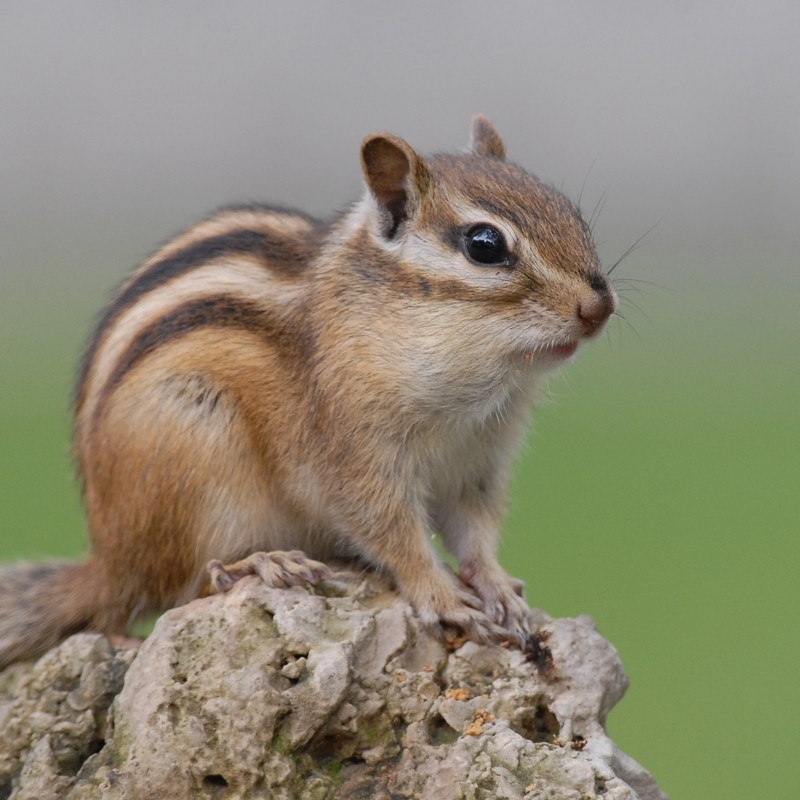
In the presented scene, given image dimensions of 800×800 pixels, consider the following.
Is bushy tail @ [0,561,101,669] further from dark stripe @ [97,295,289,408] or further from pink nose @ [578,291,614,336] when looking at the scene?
pink nose @ [578,291,614,336]

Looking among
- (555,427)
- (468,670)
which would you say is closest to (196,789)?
(468,670)

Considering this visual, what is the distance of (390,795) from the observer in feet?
11.9

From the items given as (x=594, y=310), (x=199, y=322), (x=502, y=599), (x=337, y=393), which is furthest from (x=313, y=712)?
(x=199, y=322)

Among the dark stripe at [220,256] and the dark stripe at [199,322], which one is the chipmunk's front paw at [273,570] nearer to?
the dark stripe at [199,322]

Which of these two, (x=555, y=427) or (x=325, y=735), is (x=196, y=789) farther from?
(x=555, y=427)

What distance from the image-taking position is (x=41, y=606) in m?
4.79

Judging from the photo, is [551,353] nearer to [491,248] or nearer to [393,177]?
[491,248]

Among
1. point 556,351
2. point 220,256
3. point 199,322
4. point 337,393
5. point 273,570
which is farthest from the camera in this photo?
point 220,256

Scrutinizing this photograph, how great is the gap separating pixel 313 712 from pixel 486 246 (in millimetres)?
1494

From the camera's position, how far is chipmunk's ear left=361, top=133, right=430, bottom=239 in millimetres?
4551

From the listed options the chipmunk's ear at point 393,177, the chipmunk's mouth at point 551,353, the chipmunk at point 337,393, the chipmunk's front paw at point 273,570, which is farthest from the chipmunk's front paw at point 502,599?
the chipmunk's ear at point 393,177

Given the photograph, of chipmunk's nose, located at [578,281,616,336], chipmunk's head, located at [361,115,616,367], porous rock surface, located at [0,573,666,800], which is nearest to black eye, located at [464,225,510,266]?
chipmunk's head, located at [361,115,616,367]

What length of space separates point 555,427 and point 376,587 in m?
15.7

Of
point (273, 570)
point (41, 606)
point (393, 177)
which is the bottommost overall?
point (41, 606)
